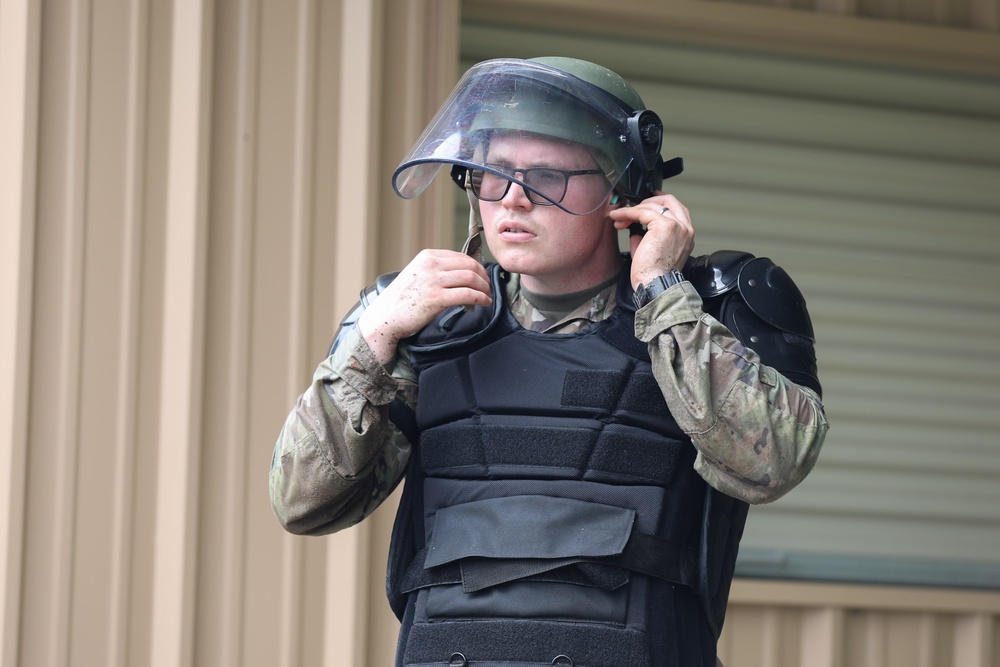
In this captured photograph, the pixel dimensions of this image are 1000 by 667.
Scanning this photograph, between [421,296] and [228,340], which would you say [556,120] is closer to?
[421,296]

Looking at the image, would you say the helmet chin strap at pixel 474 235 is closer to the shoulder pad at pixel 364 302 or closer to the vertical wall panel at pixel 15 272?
the shoulder pad at pixel 364 302

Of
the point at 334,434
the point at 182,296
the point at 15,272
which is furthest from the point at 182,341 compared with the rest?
the point at 334,434

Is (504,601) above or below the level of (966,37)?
below

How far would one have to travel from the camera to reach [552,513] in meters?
2.16

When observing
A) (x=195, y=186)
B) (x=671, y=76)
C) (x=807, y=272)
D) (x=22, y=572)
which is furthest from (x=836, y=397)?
(x=22, y=572)

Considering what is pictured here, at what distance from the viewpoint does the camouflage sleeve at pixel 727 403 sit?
2.04 m

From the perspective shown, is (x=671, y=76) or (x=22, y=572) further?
(x=671, y=76)

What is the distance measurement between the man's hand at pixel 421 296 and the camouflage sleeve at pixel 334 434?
0.04 metres

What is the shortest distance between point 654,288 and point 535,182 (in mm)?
275

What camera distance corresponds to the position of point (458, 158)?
7.29ft

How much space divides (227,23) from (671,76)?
174 centimetres

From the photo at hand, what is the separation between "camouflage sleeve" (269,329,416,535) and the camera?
7.30ft

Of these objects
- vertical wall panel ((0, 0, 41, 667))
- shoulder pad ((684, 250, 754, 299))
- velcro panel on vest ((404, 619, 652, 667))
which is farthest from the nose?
vertical wall panel ((0, 0, 41, 667))

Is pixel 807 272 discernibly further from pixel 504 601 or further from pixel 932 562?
pixel 504 601
